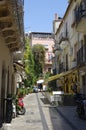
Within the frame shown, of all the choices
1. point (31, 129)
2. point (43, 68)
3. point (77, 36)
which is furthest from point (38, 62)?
point (31, 129)

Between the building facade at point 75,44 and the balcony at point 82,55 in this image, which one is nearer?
the building facade at point 75,44

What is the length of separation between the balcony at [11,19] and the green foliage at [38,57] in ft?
198

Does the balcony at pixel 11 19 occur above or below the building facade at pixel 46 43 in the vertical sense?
below

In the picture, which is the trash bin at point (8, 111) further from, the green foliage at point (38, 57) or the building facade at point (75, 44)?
the green foliage at point (38, 57)

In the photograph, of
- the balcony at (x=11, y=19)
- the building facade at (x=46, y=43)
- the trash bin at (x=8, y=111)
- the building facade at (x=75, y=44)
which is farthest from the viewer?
the building facade at (x=46, y=43)

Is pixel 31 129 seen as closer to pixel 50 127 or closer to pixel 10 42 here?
pixel 50 127

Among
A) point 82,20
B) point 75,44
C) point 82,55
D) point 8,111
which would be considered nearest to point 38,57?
point 75,44

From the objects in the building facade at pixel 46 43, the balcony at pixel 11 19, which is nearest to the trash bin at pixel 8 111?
the balcony at pixel 11 19

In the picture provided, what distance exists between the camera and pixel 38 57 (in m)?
75.8

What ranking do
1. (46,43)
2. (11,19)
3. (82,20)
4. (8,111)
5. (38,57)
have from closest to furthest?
(11,19)
(8,111)
(82,20)
(38,57)
(46,43)

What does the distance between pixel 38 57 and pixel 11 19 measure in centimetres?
6559

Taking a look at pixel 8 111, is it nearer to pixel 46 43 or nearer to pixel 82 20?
pixel 82 20

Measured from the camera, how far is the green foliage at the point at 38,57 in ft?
247

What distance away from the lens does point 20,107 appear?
56.4 ft
